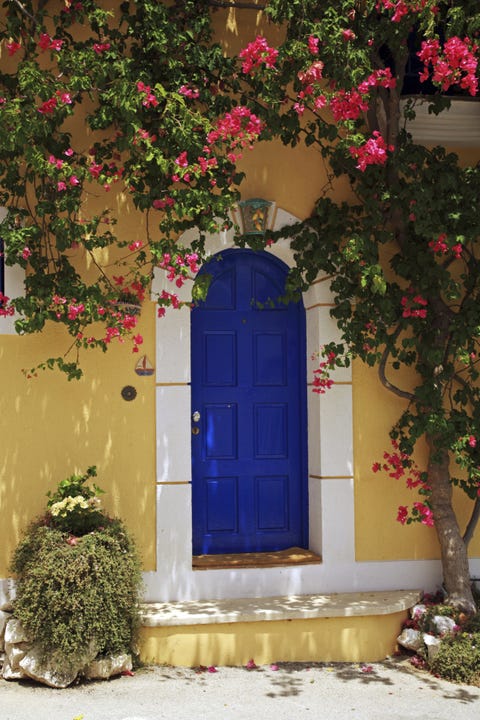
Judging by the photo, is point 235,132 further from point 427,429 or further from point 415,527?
point 415,527

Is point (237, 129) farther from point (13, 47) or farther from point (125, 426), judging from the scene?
point (125, 426)

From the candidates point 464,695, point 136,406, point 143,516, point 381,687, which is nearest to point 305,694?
point 381,687

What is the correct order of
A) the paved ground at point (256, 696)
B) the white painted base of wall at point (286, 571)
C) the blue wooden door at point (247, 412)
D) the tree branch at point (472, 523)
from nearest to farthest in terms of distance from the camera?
the paved ground at point (256, 696) → the white painted base of wall at point (286, 571) → the tree branch at point (472, 523) → the blue wooden door at point (247, 412)

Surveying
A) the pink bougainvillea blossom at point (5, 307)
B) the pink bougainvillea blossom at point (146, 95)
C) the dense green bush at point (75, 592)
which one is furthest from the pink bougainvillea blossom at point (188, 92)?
the dense green bush at point (75, 592)

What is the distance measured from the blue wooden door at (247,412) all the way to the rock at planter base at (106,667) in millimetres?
1115

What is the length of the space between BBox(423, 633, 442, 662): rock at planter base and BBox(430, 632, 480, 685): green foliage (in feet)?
0.09

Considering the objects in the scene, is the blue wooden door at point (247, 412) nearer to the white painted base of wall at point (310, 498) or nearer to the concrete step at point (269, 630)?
the white painted base of wall at point (310, 498)

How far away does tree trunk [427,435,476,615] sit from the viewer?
5938 millimetres

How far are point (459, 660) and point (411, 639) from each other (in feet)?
1.26

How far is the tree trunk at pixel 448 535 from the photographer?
5938 mm

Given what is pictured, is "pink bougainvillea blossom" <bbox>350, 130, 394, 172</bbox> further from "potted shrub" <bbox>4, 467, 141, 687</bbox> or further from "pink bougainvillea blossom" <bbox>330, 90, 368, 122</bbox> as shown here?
"potted shrub" <bbox>4, 467, 141, 687</bbox>

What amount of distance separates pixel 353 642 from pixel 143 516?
1.60 metres

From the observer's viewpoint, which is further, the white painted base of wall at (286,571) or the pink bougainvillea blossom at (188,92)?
the white painted base of wall at (286,571)

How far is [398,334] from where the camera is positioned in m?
6.06
